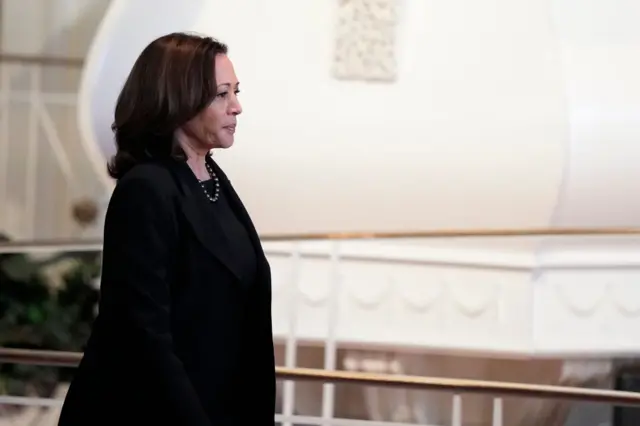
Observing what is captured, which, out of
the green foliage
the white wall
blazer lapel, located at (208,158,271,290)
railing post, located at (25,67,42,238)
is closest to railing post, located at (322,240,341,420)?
the green foliage

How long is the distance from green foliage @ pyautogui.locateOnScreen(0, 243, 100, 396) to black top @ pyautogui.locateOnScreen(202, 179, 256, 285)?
2.05 meters

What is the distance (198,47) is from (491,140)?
1.77 m

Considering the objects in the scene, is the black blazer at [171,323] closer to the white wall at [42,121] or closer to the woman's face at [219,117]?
the woman's face at [219,117]

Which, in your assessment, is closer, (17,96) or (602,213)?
(602,213)

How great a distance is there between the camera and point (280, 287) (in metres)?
2.83

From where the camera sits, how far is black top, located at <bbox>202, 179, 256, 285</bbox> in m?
1.16

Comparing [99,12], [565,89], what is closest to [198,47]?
[565,89]

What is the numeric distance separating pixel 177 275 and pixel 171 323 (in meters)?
0.06

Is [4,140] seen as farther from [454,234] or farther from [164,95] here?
[164,95]

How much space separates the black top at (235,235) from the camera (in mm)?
1155

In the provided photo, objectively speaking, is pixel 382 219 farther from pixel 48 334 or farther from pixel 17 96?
pixel 17 96

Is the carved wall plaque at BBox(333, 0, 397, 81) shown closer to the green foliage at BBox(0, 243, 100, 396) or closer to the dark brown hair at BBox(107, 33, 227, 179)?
the green foliage at BBox(0, 243, 100, 396)

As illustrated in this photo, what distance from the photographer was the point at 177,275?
111 centimetres

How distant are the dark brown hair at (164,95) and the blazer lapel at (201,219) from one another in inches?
1.2
